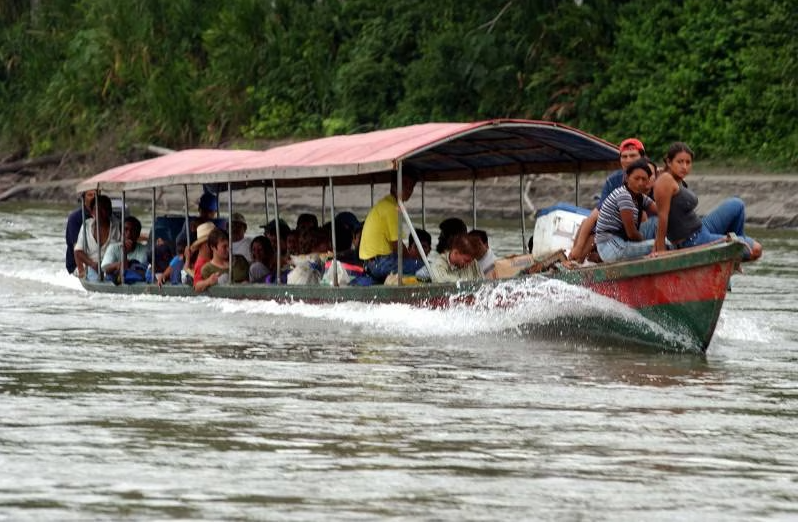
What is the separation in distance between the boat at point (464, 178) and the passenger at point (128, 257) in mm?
200

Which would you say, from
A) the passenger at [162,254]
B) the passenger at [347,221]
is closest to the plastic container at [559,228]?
the passenger at [347,221]

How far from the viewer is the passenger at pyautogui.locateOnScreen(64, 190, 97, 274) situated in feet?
55.2

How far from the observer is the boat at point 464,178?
1049 cm

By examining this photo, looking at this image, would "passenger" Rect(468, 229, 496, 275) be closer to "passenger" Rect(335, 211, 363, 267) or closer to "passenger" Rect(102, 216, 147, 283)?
"passenger" Rect(335, 211, 363, 267)

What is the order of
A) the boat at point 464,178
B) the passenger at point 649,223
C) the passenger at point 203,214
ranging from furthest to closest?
the passenger at point 203,214
the passenger at point 649,223
the boat at point 464,178

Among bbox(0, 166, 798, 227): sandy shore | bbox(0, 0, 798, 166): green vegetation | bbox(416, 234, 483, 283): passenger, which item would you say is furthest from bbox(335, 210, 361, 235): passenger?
bbox(0, 0, 798, 166): green vegetation

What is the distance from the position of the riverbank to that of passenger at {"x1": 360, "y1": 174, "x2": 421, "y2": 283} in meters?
12.3

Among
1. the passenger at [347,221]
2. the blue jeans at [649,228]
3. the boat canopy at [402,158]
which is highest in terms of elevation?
the boat canopy at [402,158]

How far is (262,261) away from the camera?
579 inches

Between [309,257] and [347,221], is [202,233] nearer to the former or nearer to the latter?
[347,221]

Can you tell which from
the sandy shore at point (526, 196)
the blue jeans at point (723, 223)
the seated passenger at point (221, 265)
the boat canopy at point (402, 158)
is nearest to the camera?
the blue jeans at point (723, 223)

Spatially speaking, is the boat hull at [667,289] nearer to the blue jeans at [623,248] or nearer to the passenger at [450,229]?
the blue jeans at [623,248]

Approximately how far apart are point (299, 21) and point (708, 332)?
90.6ft

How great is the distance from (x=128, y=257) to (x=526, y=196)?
1197cm
